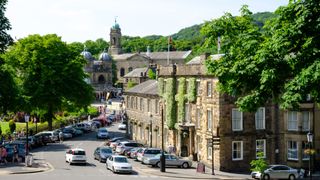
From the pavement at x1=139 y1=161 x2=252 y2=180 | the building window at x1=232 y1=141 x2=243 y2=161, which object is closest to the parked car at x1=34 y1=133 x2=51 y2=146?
the pavement at x1=139 y1=161 x2=252 y2=180

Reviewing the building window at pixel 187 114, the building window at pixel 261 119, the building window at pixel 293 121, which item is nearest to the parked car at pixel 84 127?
the building window at pixel 187 114

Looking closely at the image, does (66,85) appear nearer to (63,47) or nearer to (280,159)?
(63,47)

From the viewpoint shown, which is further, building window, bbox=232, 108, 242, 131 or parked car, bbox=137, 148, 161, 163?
parked car, bbox=137, 148, 161, 163

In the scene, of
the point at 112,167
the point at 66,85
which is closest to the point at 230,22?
the point at 112,167

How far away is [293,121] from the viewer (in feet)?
156

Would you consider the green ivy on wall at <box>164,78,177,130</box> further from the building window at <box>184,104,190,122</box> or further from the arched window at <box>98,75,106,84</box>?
the arched window at <box>98,75,106,84</box>

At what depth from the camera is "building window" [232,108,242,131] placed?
45875 mm

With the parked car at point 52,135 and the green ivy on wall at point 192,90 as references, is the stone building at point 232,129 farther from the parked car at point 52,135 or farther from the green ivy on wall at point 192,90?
the parked car at point 52,135

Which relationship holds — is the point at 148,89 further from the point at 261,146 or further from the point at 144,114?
the point at 261,146

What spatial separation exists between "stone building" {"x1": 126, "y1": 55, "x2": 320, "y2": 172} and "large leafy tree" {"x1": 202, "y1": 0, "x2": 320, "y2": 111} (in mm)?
12521

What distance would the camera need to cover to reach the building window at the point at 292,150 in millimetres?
47219

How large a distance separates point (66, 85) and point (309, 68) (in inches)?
2013

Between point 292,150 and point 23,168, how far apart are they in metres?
23.5

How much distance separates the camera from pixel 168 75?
181 feet
